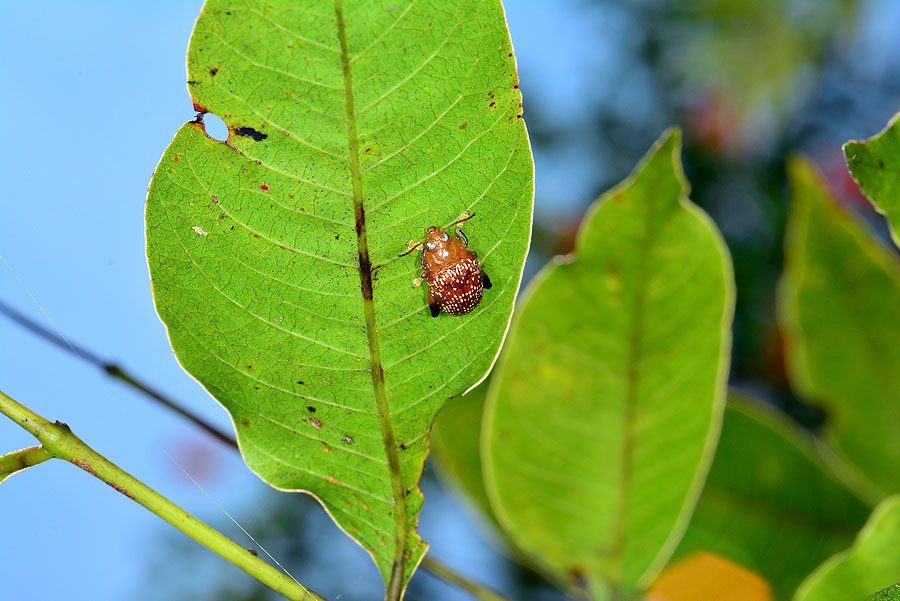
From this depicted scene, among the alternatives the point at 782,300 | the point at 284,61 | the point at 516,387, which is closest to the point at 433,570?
the point at 516,387

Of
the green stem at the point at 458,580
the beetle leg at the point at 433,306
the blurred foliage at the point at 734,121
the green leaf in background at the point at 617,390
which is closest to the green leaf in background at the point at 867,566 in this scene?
the green leaf in background at the point at 617,390

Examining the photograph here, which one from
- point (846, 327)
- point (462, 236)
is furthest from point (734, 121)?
point (462, 236)

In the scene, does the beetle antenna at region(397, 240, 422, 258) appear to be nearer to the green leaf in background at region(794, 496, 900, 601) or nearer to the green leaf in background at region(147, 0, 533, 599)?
the green leaf in background at region(147, 0, 533, 599)

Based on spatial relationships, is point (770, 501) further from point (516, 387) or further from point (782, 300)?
point (516, 387)

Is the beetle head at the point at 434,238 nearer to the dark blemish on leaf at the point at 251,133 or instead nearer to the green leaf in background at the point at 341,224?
the green leaf in background at the point at 341,224

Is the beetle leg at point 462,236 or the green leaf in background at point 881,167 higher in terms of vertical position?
the beetle leg at point 462,236

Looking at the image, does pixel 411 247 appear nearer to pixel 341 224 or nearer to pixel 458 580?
pixel 341 224
